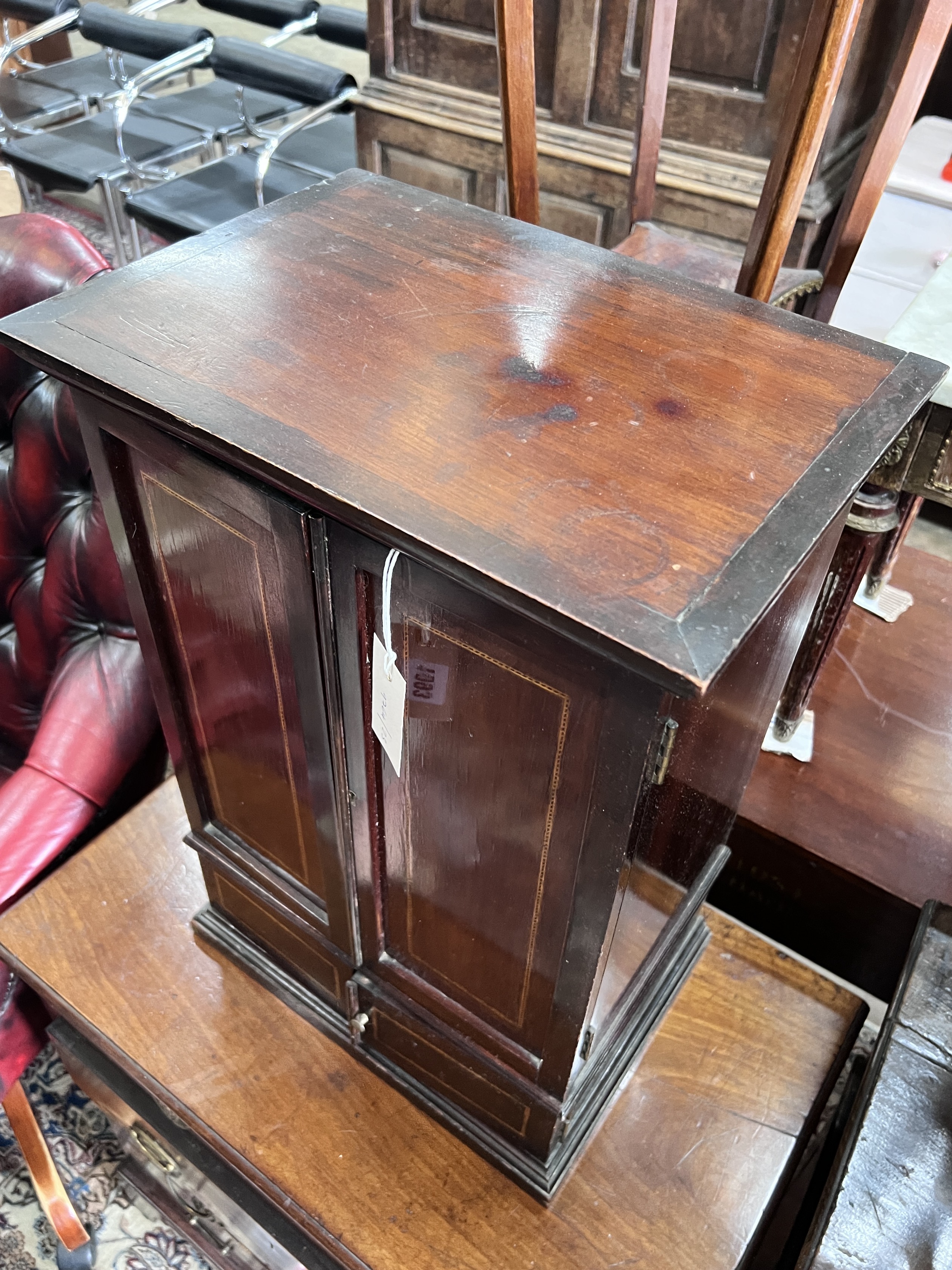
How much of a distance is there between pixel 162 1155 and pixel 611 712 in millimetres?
919

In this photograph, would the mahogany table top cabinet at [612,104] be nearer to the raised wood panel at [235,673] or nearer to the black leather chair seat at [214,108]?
the black leather chair seat at [214,108]

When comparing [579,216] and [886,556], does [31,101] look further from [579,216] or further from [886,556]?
[886,556]

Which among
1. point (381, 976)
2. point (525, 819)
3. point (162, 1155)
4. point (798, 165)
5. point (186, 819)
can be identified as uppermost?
point (798, 165)

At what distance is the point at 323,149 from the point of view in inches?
103

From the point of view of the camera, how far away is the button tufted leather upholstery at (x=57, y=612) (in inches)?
42.5

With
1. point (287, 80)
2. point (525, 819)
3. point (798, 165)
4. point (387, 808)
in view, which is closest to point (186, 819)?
point (387, 808)

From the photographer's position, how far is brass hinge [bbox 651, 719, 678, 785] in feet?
1.76

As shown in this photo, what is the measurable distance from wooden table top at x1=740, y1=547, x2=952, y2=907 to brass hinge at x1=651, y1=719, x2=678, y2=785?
2.02 ft

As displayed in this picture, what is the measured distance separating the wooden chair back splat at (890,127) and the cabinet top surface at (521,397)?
0.27m

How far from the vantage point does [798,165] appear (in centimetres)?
76

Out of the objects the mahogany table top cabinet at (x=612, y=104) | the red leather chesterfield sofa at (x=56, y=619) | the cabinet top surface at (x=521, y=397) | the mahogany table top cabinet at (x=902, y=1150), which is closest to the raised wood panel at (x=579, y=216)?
the mahogany table top cabinet at (x=612, y=104)

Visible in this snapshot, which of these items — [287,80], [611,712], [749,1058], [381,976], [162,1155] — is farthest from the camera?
[287,80]

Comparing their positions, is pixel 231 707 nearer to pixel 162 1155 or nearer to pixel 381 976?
pixel 381 976

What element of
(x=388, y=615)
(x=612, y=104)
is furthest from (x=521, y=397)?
(x=612, y=104)
